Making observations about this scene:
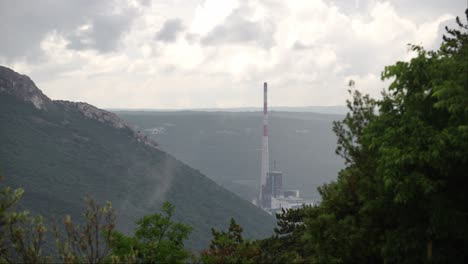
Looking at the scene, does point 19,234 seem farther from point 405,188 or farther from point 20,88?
point 20,88

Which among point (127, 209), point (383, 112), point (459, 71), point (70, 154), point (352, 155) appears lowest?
point (127, 209)

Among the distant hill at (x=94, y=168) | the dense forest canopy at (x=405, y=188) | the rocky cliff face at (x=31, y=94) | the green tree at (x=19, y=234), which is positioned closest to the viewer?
the green tree at (x=19, y=234)

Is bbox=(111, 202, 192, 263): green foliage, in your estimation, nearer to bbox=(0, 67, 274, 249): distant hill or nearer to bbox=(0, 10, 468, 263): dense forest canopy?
bbox=(0, 10, 468, 263): dense forest canopy

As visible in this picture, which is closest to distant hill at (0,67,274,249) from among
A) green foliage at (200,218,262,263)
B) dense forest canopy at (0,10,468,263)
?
green foliage at (200,218,262,263)

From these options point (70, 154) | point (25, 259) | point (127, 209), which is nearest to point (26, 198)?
point (127, 209)

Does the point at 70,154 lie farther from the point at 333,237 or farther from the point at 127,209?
the point at 333,237

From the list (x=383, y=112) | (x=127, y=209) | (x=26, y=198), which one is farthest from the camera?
(x=127, y=209)

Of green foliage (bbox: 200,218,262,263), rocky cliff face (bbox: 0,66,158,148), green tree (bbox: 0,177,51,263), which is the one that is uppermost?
rocky cliff face (bbox: 0,66,158,148)

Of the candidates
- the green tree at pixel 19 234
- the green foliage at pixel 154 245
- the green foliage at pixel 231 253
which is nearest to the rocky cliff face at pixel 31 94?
the green foliage at pixel 154 245

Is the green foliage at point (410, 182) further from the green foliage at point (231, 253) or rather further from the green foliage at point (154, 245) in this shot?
the green foliage at point (154, 245)
